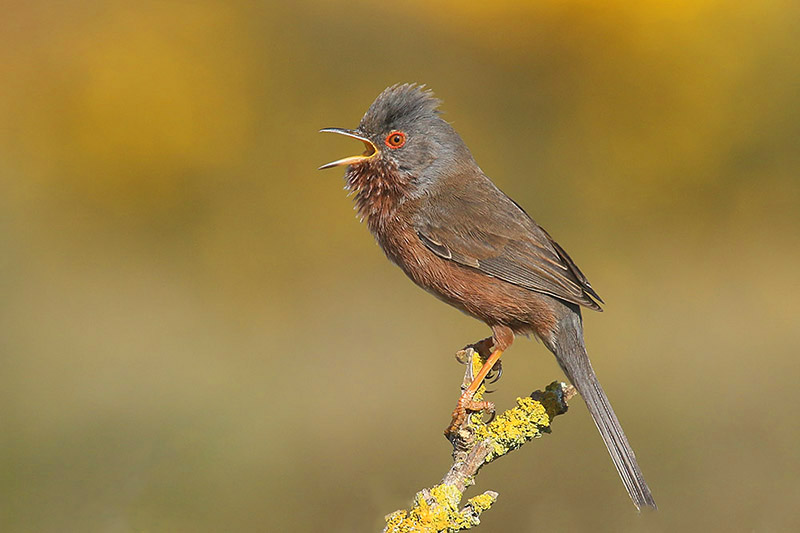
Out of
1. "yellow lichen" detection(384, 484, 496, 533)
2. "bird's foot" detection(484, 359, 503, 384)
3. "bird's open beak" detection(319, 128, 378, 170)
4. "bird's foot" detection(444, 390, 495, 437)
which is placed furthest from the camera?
"bird's foot" detection(484, 359, 503, 384)

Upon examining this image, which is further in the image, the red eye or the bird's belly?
the red eye

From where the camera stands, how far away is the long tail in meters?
3.46

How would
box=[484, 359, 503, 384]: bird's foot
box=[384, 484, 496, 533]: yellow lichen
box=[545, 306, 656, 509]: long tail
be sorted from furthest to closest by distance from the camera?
1. box=[484, 359, 503, 384]: bird's foot
2. box=[545, 306, 656, 509]: long tail
3. box=[384, 484, 496, 533]: yellow lichen

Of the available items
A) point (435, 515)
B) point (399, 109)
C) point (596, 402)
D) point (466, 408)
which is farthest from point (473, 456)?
point (399, 109)

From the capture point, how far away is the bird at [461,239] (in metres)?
3.91

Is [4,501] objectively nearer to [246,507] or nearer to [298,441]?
[246,507]

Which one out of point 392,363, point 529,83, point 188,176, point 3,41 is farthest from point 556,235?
point 3,41

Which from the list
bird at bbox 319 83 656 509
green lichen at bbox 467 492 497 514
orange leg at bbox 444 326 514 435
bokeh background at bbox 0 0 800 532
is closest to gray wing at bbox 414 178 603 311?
bird at bbox 319 83 656 509

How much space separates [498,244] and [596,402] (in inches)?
33.8

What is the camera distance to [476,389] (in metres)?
3.51

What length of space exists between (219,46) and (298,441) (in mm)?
5672

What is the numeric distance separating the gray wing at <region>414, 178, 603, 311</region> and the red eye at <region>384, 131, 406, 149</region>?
0.33 meters

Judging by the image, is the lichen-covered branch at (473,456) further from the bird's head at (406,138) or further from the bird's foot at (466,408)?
the bird's head at (406,138)

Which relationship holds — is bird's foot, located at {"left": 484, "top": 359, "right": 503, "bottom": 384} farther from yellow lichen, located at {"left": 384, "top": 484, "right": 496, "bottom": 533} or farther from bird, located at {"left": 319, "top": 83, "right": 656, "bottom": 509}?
yellow lichen, located at {"left": 384, "top": 484, "right": 496, "bottom": 533}
